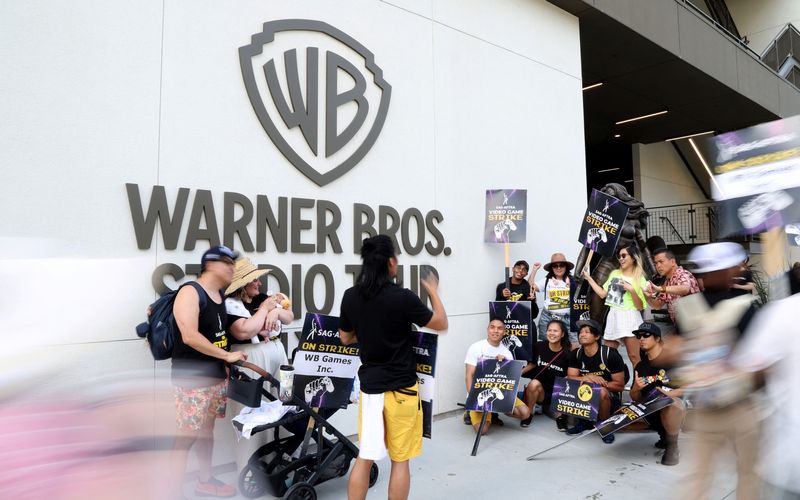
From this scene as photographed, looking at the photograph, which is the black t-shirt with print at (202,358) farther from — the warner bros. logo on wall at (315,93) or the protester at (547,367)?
the protester at (547,367)

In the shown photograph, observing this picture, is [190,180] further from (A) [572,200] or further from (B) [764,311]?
(A) [572,200]

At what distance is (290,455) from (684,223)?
Answer: 16403 mm

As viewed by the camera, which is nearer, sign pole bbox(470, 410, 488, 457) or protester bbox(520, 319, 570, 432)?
sign pole bbox(470, 410, 488, 457)

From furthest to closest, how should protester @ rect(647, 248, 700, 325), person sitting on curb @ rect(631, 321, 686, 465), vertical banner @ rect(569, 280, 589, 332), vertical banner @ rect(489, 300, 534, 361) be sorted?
vertical banner @ rect(569, 280, 589, 332) → vertical banner @ rect(489, 300, 534, 361) → protester @ rect(647, 248, 700, 325) → person sitting on curb @ rect(631, 321, 686, 465)

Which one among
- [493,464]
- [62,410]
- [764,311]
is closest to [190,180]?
[62,410]

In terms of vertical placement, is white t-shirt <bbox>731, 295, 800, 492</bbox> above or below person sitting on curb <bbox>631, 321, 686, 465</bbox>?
above

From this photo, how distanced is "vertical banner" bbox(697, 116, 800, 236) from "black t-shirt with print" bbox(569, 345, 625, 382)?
2.32m

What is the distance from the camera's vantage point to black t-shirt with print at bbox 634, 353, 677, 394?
4.53 m

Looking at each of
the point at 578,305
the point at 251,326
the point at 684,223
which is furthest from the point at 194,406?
the point at 684,223

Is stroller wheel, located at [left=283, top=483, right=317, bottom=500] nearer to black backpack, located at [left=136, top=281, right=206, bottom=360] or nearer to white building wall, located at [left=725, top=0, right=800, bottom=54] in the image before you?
black backpack, located at [left=136, top=281, right=206, bottom=360]

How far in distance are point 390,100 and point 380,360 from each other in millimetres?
3588

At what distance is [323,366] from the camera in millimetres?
3820

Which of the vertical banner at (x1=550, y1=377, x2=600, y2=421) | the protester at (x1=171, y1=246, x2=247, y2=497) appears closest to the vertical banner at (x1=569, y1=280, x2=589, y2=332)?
the vertical banner at (x1=550, y1=377, x2=600, y2=421)

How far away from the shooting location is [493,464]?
4457 mm
